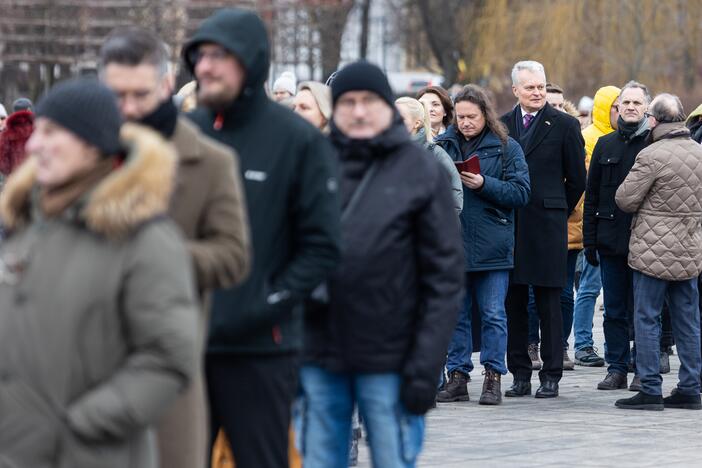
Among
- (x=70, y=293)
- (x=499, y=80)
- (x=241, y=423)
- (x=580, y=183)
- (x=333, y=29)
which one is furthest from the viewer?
(x=333, y=29)

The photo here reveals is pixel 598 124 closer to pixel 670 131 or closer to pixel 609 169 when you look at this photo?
pixel 609 169

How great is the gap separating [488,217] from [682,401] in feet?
5.58

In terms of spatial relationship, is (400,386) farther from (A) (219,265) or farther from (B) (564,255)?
(B) (564,255)

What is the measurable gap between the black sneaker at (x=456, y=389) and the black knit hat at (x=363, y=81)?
4.96m

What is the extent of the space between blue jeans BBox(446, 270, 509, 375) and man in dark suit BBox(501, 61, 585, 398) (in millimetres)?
392

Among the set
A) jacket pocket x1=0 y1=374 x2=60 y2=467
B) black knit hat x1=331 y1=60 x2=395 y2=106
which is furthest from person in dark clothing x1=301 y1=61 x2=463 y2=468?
jacket pocket x1=0 y1=374 x2=60 y2=467

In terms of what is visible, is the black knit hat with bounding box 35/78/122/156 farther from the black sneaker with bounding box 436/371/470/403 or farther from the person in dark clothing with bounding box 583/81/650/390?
the person in dark clothing with bounding box 583/81/650/390

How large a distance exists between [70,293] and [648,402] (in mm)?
7000

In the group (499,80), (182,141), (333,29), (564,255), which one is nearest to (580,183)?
(564,255)

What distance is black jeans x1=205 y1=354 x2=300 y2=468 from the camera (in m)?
4.98

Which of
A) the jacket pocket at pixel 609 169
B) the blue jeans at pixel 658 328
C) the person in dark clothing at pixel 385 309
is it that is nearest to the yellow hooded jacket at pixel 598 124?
the jacket pocket at pixel 609 169

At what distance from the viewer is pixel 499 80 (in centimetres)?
3744

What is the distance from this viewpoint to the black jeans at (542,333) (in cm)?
1076

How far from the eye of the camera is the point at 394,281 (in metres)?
5.54
